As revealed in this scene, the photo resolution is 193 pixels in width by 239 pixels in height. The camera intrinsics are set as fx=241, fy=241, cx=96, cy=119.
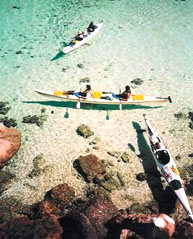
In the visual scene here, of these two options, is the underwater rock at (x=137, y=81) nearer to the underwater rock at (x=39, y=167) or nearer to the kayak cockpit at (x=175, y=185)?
the kayak cockpit at (x=175, y=185)

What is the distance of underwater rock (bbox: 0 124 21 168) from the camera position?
1291 centimetres

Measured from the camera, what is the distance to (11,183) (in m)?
12.2

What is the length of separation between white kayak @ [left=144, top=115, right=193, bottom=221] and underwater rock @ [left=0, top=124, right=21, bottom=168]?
7.57 meters

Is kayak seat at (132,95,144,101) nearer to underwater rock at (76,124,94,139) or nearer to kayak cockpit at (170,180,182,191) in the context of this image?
underwater rock at (76,124,94,139)

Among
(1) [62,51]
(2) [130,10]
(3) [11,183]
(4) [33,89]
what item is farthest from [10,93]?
(2) [130,10]

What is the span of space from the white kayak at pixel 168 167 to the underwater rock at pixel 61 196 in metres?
4.54

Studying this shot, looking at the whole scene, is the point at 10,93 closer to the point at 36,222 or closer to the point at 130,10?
the point at 36,222

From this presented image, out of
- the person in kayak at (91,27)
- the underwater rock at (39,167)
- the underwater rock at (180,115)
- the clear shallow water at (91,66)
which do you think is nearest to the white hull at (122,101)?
the clear shallow water at (91,66)

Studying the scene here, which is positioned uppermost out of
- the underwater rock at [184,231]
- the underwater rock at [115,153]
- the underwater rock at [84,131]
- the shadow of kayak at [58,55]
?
the shadow of kayak at [58,55]

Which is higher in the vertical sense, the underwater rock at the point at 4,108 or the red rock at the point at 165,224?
the underwater rock at the point at 4,108

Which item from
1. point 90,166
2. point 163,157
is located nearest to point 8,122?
→ point 90,166

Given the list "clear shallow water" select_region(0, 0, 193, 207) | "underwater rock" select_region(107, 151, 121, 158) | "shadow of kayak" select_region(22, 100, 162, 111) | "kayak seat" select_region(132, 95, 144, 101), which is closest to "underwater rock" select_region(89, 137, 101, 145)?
"clear shallow water" select_region(0, 0, 193, 207)

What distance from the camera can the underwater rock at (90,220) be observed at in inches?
367

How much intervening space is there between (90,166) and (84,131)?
8.70ft
